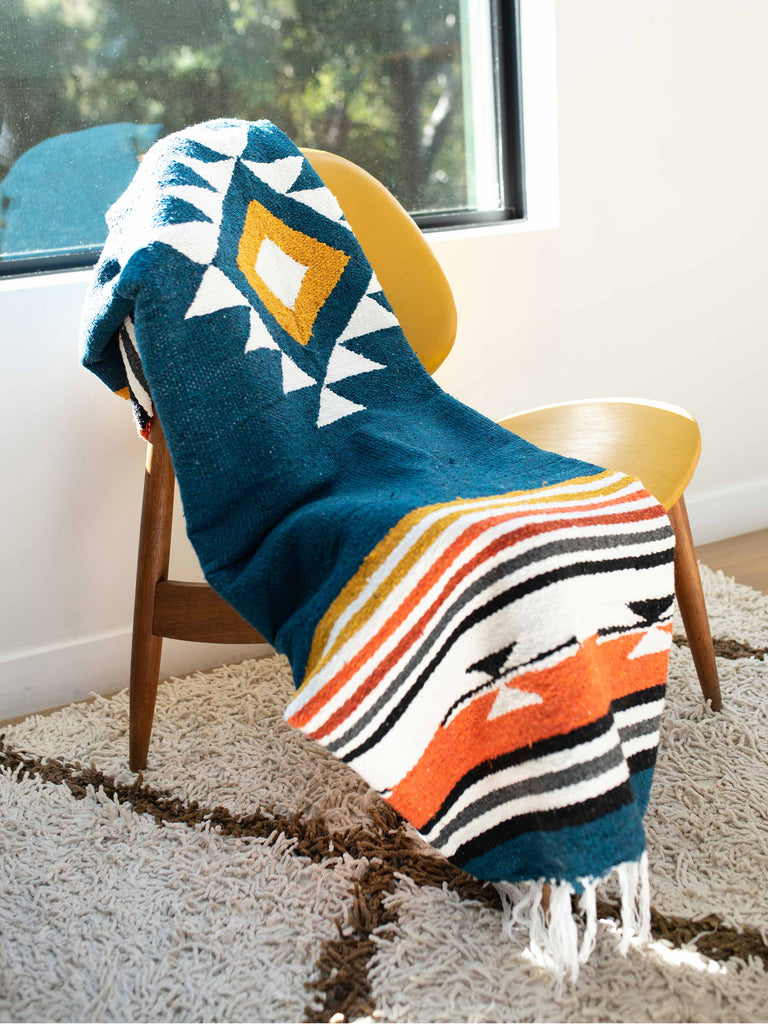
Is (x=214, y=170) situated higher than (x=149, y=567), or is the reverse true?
(x=214, y=170)

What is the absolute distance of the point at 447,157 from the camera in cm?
164

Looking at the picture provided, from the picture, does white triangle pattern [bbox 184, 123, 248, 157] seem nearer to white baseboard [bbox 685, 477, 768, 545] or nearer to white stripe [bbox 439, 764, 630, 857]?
white stripe [bbox 439, 764, 630, 857]

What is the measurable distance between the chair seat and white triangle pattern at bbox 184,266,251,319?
0.42 metres

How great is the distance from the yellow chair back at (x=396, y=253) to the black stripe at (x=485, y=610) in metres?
0.53

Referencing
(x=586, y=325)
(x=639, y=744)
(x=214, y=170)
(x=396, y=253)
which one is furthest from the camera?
(x=586, y=325)

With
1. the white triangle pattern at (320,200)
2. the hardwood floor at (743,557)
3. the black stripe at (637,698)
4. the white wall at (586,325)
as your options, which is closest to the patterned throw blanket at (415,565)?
the black stripe at (637,698)

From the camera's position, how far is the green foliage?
1.34 m

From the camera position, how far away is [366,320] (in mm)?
1096

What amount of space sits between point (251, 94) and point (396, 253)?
1.54ft

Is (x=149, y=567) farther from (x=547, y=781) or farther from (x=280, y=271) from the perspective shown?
(x=547, y=781)

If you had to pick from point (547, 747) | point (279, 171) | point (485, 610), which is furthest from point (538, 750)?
point (279, 171)

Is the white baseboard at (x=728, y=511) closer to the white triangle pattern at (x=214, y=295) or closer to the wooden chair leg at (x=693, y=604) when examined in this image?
the wooden chair leg at (x=693, y=604)

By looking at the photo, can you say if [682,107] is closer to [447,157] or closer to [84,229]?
[447,157]

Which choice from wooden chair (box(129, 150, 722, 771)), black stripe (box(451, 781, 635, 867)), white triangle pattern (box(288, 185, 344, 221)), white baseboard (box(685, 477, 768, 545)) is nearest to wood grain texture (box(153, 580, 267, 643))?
wooden chair (box(129, 150, 722, 771))
